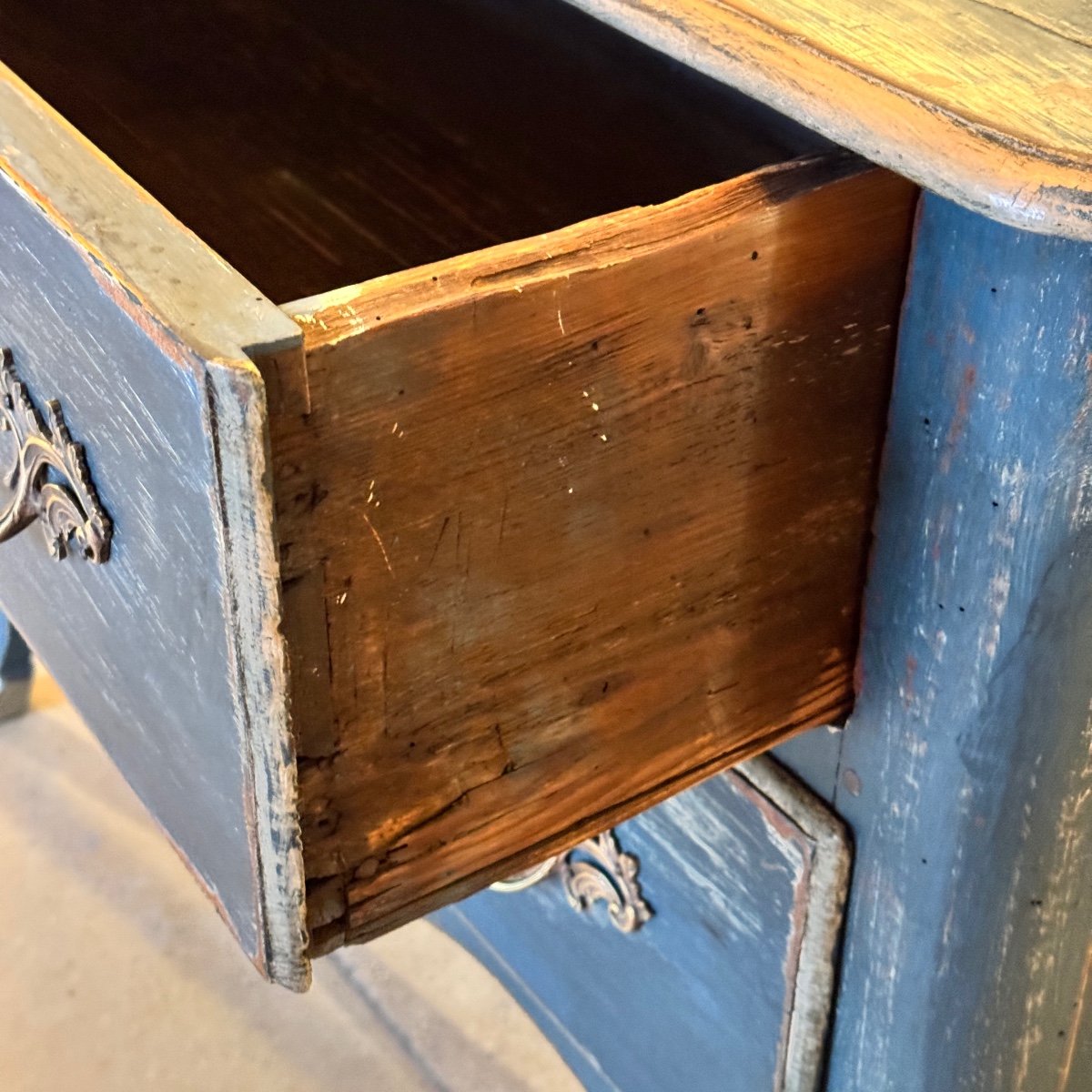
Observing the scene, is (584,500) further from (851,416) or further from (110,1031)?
(110,1031)

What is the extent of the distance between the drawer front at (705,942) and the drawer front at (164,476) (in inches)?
12.1

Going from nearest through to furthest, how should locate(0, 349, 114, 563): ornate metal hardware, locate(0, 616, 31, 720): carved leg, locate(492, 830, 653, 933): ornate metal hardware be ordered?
locate(0, 349, 114, 563): ornate metal hardware
locate(492, 830, 653, 933): ornate metal hardware
locate(0, 616, 31, 720): carved leg

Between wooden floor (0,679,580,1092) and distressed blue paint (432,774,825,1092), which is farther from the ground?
distressed blue paint (432,774,825,1092)

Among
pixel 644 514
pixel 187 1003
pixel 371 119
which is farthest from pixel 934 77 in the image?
pixel 187 1003

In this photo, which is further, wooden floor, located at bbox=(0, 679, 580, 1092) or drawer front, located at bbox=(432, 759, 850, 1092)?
wooden floor, located at bbox=(0, 679, 580, 1092)

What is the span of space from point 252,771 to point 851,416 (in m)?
0.27

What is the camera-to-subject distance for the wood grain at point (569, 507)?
16.8 inches

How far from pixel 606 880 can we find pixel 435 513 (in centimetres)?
49

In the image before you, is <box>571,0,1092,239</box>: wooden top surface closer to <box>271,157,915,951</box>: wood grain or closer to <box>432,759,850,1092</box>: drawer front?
<box>271,157,915,951</box>: wood grain

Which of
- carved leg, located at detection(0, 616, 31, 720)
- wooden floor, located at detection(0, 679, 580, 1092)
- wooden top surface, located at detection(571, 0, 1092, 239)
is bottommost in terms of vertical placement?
wooden floor, located at detection(0, 679, 580, 1092)

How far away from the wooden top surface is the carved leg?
114 centimetres

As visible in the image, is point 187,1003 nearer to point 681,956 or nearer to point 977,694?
point 681,956

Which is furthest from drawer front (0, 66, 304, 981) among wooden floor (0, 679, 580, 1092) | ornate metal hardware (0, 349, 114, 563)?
wooden floor (0, 679, 580, 1092)

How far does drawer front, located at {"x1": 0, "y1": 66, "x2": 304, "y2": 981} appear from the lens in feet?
1.28
